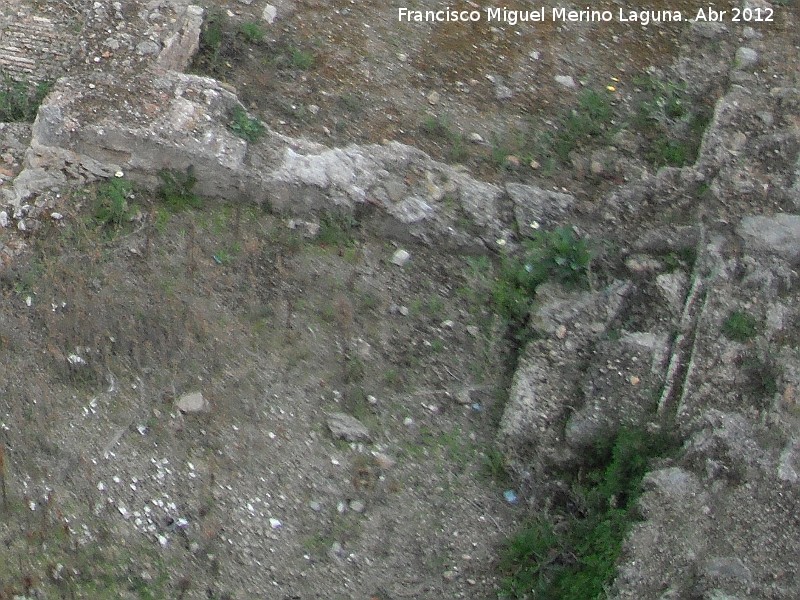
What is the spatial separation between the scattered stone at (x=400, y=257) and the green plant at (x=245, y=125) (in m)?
0.91

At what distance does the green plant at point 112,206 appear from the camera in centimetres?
447

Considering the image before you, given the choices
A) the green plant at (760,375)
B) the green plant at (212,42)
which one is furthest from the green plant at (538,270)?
the green plant at (212,42)

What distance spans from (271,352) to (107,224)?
1045 millimetres

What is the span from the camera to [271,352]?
13.8 feet

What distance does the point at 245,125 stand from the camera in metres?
4.73

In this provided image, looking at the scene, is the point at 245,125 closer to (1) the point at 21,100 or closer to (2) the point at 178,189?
(2) the point at 178,189

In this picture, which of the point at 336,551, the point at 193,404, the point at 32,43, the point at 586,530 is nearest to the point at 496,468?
the point at 586,530

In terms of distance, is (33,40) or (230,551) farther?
(33,40)

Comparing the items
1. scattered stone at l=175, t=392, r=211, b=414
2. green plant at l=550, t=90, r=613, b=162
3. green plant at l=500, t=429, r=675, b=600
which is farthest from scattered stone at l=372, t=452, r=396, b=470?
green plant at l=550, t=90, r=613, b=162

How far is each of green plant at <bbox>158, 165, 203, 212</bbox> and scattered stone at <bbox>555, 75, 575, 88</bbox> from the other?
243 centimetres

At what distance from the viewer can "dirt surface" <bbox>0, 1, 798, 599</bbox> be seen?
3602mm

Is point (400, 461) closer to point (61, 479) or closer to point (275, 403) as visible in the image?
point (275, 403)

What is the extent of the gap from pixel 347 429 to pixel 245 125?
1693 millimetres

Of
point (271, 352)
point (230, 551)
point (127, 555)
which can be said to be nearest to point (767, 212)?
point (271, 352)
